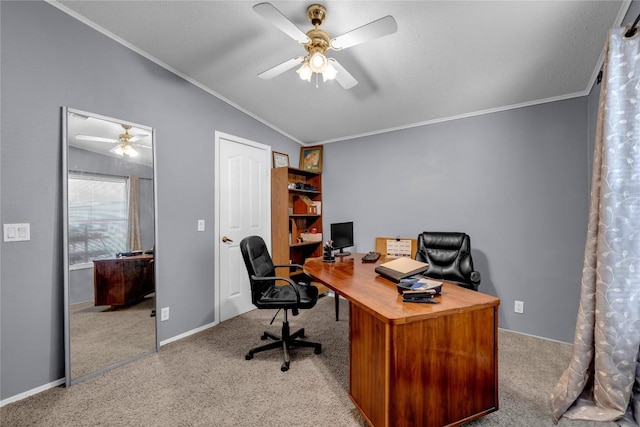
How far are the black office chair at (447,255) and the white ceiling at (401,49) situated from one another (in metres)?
1.41

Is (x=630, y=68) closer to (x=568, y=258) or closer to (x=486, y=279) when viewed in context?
(x=568, y=258)

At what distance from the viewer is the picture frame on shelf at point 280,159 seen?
3.88 metres

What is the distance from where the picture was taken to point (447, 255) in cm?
288

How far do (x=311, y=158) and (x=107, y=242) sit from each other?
9.38 feet

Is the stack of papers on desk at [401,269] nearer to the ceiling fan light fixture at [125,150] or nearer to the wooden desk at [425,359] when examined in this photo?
the wooden desk at [425,359]

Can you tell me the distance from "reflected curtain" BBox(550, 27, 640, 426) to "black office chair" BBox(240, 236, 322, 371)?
1738mm

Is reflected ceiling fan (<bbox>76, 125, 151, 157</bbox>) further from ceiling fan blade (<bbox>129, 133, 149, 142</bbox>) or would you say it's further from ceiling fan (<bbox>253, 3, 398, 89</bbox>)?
ceiling fan (<bbox>253, 3, 398, 89</bbox>)

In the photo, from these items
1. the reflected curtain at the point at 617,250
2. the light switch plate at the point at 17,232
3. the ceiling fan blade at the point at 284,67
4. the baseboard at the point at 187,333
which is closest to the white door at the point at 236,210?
the baseboard at the point at 187,333

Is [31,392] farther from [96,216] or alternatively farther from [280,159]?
[280,159]

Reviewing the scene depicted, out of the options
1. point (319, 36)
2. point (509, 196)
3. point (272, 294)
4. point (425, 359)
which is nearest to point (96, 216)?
point (272, 294)

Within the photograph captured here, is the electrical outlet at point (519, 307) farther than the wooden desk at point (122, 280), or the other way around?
the electrical outlet at point (519, 307)

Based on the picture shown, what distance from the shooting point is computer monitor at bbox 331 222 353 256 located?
337 centimetres

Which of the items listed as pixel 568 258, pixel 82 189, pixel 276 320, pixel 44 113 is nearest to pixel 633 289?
pixel 568 258

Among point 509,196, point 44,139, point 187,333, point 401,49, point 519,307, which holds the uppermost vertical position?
point 401,49
